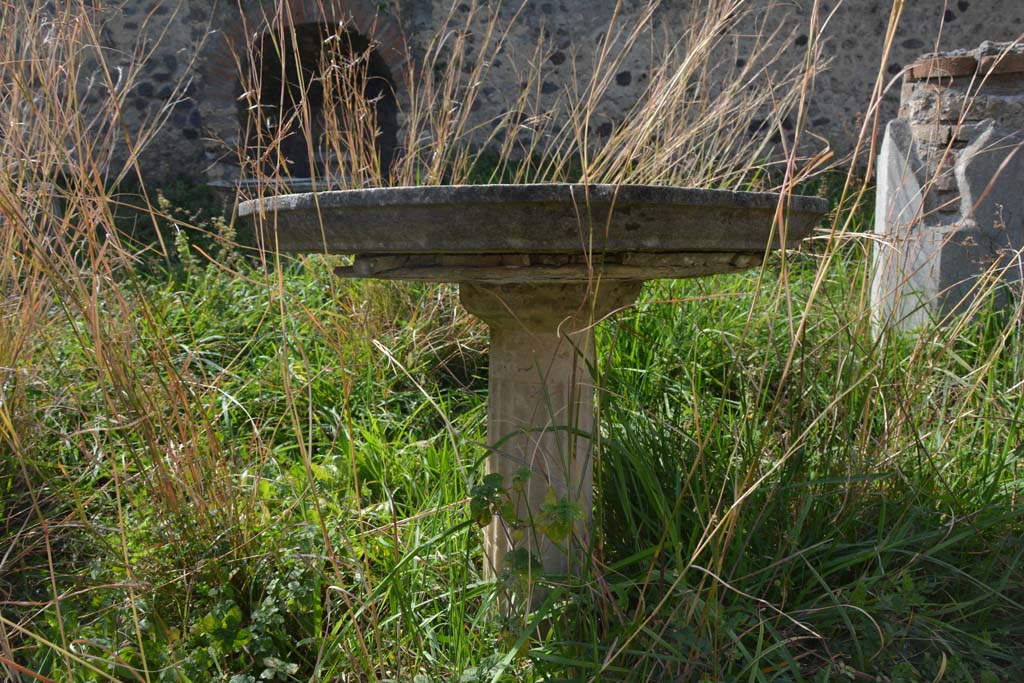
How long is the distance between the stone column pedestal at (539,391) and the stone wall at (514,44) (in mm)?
5738

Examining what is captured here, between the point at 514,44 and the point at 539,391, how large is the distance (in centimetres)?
626

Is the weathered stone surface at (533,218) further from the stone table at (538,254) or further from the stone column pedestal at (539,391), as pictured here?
the stone column pedestal at (539,391)

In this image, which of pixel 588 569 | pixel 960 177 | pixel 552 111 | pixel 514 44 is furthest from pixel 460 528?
pixel 514 44

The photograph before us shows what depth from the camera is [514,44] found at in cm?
735

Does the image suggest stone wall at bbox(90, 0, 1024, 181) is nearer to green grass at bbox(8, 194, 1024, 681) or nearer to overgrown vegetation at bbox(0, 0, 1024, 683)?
overgrown vegetation at bbox(0, 0, 1024, 683)

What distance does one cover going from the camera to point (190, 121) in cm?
760

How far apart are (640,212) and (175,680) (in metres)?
1.13

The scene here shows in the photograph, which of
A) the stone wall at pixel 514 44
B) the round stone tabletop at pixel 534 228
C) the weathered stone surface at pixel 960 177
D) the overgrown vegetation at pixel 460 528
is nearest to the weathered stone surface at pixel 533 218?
the round stone tabletop at pixel 534 228

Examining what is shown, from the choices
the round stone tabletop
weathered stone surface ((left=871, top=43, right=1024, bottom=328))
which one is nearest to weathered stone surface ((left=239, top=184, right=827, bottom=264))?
the round stone tabletop

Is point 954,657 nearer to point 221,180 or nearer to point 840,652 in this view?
point 840,652

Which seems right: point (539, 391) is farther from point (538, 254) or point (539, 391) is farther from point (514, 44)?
point (514, 44)

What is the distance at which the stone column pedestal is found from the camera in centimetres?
155

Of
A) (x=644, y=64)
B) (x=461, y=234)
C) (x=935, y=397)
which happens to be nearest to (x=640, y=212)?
(x=461, y=234)

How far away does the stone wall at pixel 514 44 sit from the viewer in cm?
712
